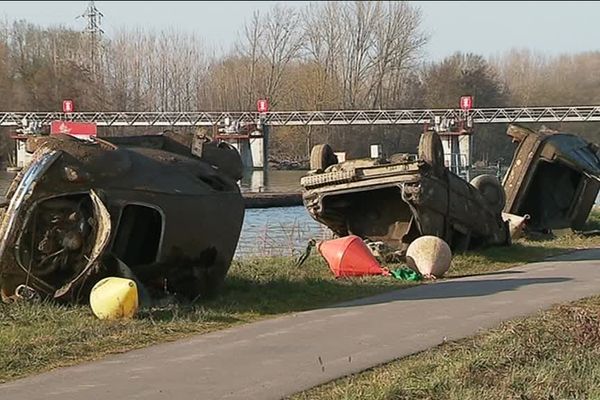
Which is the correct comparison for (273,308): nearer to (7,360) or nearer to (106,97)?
(7,360)

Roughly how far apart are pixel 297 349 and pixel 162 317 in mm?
2143

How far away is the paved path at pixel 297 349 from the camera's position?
8.16m

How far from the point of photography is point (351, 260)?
1586 centimetres

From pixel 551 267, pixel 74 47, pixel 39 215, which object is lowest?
pixel 551 267

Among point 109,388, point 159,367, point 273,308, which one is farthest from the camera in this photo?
point 273,308

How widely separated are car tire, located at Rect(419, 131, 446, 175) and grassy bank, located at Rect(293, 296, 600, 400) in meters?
7.53

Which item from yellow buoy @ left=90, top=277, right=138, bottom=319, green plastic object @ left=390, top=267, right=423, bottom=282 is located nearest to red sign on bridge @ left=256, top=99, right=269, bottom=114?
green plastic object @ left=390, top=267, right=423, bottom=282

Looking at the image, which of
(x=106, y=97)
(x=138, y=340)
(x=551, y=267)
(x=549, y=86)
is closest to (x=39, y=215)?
(x=138, y=340)

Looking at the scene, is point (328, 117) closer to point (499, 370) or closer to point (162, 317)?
point (162, 317)

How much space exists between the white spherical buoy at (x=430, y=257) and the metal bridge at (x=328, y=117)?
62151mm

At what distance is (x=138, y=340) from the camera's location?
33.3ft

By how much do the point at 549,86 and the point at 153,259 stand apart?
296ft

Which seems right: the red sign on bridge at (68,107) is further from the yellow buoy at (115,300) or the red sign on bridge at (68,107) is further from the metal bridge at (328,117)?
the yellow buoy at (115,300)

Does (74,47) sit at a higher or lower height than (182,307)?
higher
